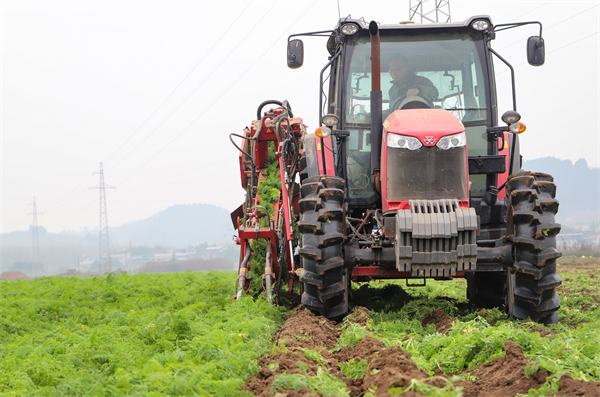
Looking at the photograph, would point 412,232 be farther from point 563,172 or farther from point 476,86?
point 563,172

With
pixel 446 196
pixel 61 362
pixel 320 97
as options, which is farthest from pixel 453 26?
pixel 61 362

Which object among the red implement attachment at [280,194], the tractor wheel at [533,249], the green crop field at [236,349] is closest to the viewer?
the green crop field at [236,349]

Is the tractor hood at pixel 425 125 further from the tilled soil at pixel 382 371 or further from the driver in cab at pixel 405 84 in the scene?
the tilled soil at pixel 382 371

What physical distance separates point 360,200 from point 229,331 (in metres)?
2.37

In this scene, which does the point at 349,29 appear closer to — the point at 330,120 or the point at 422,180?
the point at 330,120

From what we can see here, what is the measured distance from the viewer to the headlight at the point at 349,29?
6.88 metres

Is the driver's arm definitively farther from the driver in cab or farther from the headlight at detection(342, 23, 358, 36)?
the headlight at detection(342, 23, 358, 36)

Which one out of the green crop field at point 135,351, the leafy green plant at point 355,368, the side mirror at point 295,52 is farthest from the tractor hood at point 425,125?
the leafy green plant at point 355,368

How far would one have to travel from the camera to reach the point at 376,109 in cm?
643

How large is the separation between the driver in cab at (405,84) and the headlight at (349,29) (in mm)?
605

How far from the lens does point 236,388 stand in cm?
370

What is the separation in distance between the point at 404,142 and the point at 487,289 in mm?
2475

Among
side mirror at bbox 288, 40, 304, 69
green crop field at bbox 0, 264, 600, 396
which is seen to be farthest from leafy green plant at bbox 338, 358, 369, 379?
side mirror at bbox 288, 40, 304, 69

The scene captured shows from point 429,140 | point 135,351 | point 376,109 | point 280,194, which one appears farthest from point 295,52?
point 135,351
